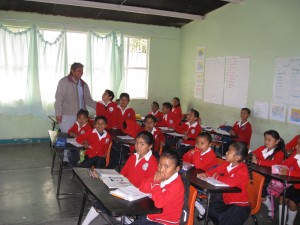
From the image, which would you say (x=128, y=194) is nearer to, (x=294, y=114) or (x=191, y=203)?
(x=191, y=203)

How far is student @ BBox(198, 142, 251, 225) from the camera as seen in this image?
8.02 ft

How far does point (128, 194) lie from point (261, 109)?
363 centimetres

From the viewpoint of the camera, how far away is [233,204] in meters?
2.50

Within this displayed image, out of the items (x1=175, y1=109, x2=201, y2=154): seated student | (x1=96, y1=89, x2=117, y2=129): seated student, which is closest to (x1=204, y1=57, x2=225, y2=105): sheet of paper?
(x1=175, y1=109, x2=201, y2=154): seated student

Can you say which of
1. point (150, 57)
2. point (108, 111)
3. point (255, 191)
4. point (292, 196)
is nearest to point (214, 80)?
point (150, 57)

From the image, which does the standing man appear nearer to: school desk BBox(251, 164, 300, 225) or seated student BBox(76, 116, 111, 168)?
seated student BBox(76, 116, 111, 168)

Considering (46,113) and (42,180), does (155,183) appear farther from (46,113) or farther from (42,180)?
(46,113)

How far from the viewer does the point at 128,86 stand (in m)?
7.42

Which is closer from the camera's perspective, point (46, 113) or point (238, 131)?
point (238, 131)

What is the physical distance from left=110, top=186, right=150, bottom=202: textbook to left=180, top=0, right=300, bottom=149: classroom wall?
3142 mm

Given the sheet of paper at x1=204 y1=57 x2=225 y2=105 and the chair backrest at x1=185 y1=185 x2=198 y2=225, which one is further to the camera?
the sheet of paper at x1=204 y1=57 x2=225 y2=105

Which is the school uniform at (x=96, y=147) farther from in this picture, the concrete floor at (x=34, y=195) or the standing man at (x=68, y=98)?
the standing man at (x=68, y=98)

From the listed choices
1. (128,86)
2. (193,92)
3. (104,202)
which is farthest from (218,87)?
(104,202)

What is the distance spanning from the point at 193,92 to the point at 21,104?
3609 millimetres
